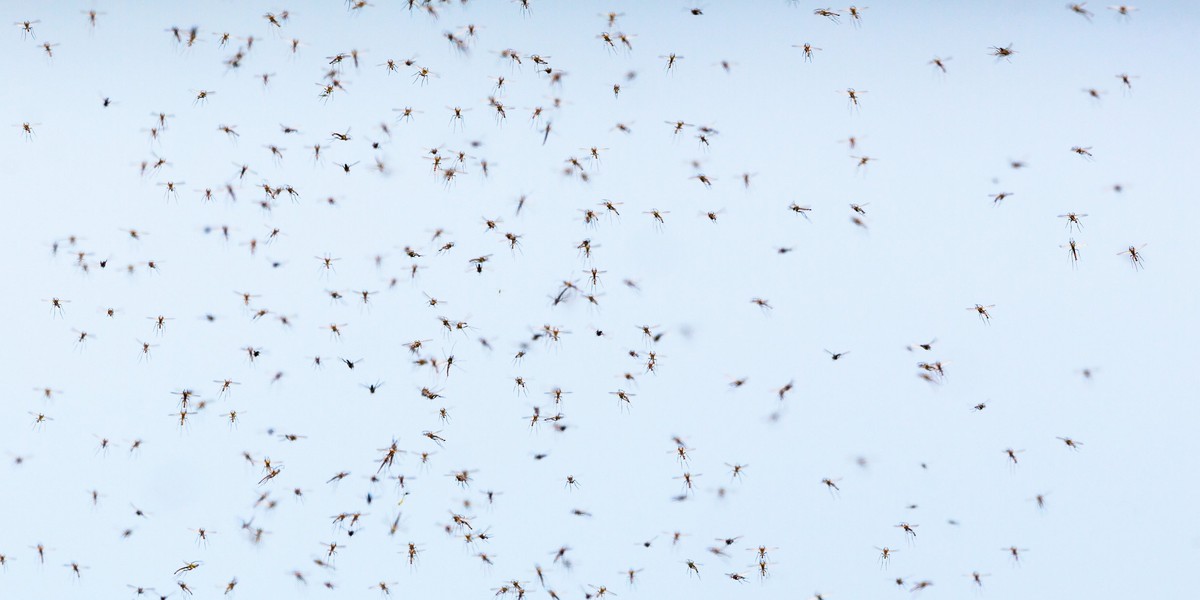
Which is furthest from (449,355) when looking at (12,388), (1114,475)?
(1114,475)

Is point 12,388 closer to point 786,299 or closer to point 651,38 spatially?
point 651,38

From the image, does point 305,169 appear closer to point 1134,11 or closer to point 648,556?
point 648,556

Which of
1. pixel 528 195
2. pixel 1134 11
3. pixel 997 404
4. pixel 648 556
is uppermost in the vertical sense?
pixel 1134 11

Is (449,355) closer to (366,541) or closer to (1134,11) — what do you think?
(366,541)

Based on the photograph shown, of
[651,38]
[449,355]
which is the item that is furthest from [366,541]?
[651,38]

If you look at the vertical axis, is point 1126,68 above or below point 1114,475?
above

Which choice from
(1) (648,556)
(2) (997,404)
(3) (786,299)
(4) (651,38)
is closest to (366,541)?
(1) (648,556)

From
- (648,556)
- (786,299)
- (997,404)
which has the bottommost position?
(648,556)

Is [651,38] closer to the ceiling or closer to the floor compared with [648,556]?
closer to the ceiling
